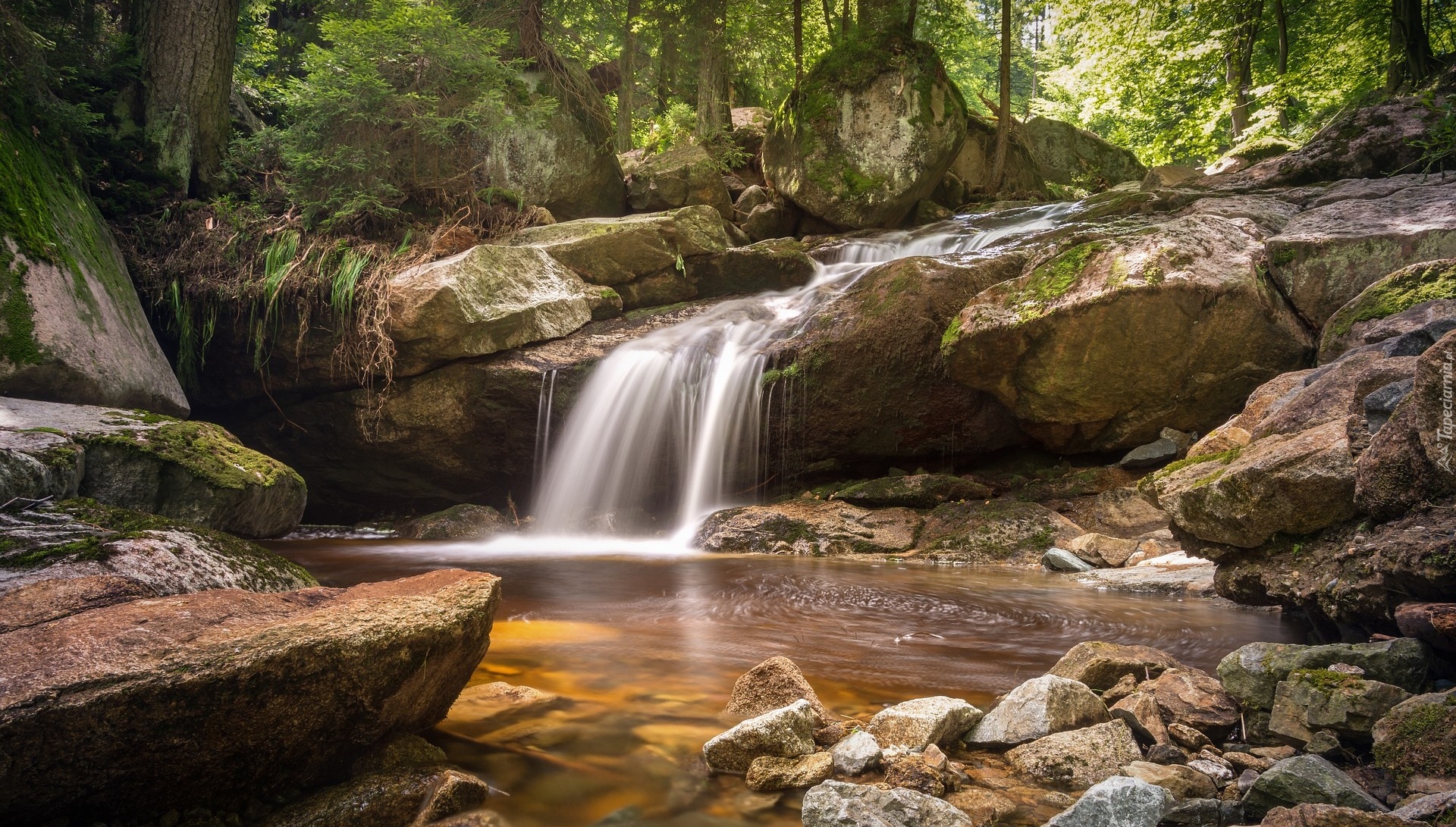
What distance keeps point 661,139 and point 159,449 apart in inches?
574

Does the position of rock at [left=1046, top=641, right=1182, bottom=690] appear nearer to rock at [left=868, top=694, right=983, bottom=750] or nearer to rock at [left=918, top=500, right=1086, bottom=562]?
rock at [left=868, top=694, right=983, bottom=750]

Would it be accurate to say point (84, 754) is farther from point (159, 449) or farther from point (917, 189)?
point (917, 189)

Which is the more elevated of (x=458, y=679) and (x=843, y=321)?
(x=843, y=321)

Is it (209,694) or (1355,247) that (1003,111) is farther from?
(209,694)

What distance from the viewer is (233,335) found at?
9.79m

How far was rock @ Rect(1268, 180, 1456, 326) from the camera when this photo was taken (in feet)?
22.8

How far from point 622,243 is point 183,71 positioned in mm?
5890

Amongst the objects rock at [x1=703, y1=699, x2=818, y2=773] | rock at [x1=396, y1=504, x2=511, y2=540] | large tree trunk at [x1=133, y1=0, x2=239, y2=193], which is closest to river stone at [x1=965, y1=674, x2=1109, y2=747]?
rock at [x1=703, y1=699, x2=818, y2=773]

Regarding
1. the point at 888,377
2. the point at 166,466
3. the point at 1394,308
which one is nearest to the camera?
the point at 1394,308

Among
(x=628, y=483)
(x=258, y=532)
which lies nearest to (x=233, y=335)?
(x=258, y=532)

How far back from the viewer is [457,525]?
1005 cm

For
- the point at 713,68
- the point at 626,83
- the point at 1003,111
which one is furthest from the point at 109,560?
the point at 1003,111

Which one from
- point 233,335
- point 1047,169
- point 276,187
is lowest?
point 233,335

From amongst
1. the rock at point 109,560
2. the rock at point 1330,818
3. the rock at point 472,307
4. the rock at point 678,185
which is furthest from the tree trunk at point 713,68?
the rock at point 1330,818
